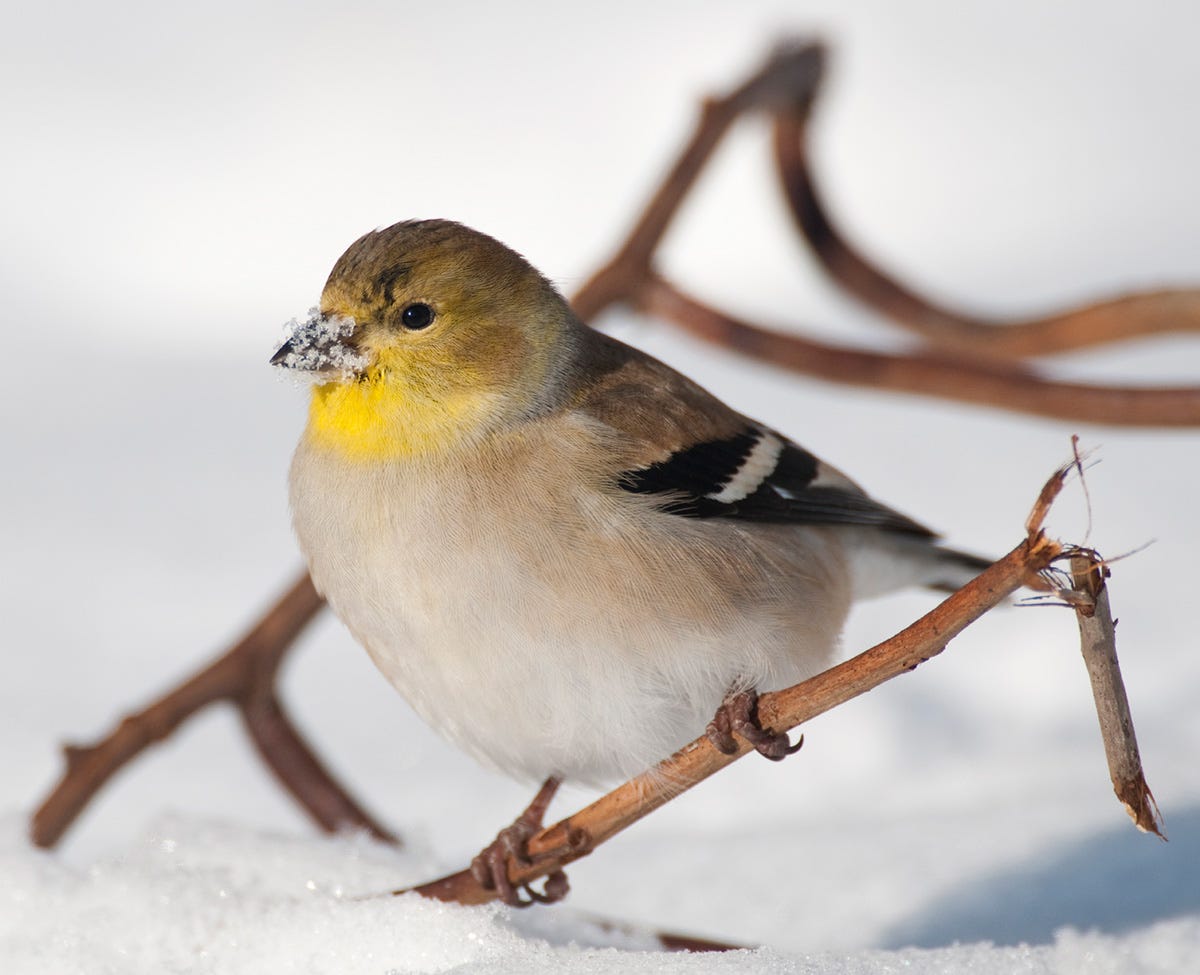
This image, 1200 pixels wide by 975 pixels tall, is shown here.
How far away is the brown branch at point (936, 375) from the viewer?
3.13 meters

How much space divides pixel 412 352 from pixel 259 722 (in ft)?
4.28

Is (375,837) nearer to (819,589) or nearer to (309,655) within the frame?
(819,589)

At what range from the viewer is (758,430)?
2850mm

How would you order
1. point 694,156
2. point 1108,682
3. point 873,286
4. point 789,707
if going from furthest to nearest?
point 873,286 → point 694,156 → point 789,707 → point 1108,682

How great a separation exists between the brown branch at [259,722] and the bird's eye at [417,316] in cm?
107

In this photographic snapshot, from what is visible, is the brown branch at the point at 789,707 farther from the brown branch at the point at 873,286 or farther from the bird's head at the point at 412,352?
the brown branch at the point at 873,286

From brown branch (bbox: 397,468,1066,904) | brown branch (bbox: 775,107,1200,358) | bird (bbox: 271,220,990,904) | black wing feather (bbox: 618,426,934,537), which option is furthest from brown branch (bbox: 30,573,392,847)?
brown branch (bbox: 775,107,1200,358)

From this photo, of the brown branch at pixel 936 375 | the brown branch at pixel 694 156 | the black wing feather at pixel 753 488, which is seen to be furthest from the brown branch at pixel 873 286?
the black wing feather at pixel 753 488

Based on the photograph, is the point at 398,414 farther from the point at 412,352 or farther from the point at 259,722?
the point at 259,722

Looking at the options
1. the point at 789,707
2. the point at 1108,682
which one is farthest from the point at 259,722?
the point at 1108,682

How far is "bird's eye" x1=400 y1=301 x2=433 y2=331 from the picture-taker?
245cm

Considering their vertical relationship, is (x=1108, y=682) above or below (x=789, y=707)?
above

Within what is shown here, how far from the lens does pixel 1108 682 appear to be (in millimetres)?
1622

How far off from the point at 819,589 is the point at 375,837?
3.71 ft
